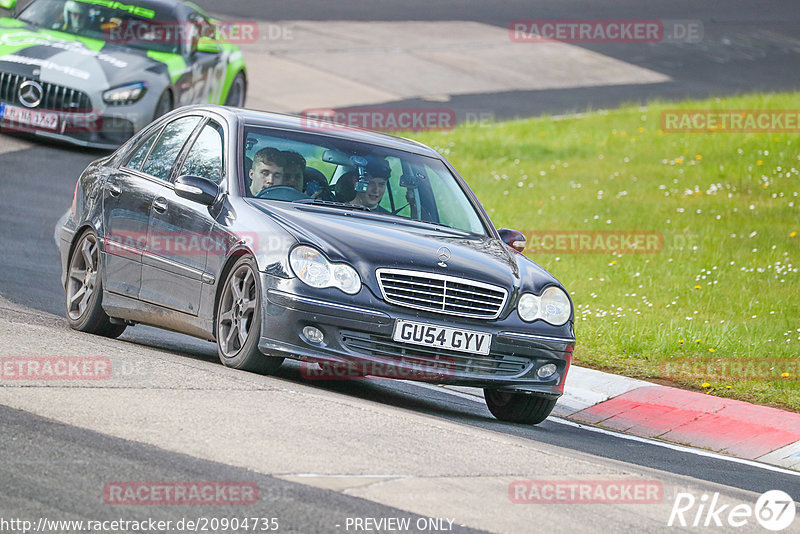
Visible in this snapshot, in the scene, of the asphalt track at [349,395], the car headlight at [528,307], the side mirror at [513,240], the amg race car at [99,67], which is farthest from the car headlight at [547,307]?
the amg race car at [99,67]

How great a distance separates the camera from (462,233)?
8852 mm

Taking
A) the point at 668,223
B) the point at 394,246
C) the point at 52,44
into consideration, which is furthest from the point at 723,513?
the point at 52,44

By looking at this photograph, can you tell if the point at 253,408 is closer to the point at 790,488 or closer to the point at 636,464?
the point at 636,464

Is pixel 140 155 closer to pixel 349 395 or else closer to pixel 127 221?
pixel 127 221

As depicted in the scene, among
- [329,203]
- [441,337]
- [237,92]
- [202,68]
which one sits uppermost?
[202,68]

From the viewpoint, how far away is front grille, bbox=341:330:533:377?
25.2 ft

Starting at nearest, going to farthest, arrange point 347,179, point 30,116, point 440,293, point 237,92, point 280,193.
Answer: point 440,293 → point 280,193 → point 347,179 → point 30,116 → point 237,92

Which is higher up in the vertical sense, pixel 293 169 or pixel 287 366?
pixel 293 169

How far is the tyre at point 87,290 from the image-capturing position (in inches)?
373

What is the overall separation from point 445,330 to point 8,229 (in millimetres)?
7287

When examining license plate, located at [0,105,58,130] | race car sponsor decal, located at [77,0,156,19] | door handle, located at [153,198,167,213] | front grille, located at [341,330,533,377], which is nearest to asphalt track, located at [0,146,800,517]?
front grille, located at [341,330,533,377]

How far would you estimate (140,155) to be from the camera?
9656mm

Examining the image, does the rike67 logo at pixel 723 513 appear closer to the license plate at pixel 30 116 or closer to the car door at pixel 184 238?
the car door at pixel 184 238

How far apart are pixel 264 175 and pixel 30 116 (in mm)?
8497
